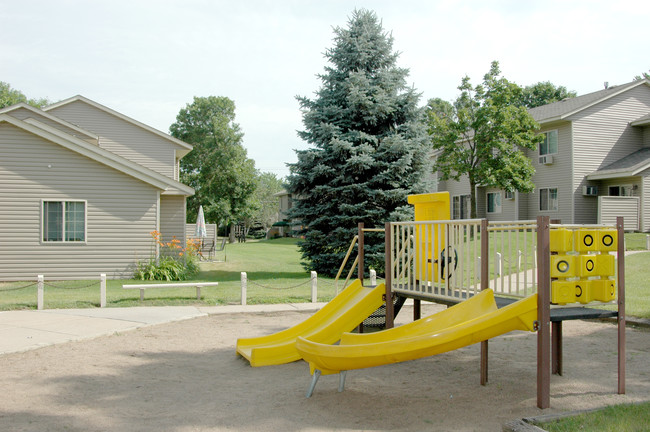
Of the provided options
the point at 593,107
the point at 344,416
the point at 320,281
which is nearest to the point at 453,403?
the point at 344,416

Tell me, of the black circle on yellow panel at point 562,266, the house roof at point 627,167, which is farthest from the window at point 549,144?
the black circle on yellow panel at point 562,266

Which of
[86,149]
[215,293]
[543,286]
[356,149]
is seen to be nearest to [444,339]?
[543,286]

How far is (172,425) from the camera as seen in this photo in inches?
210

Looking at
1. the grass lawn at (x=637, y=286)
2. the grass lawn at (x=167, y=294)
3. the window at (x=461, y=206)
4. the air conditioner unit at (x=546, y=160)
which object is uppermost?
the air conditioner unit at (x=546, y=160)

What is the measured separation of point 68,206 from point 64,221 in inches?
20.0

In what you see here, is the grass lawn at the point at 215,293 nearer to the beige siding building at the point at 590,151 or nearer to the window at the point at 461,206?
the beige siding building at the point at 590,151

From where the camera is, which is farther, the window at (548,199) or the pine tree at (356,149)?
the window at (548,199)

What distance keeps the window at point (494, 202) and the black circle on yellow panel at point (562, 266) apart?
30.1 meters

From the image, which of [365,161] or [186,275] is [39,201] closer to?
[186,275]

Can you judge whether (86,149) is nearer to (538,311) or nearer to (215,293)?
(215,293)

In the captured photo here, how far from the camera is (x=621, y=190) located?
1116 inches

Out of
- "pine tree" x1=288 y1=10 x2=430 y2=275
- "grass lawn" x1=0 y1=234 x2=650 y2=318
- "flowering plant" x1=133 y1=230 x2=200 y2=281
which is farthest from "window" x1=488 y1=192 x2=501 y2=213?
"flowering plant" x1=133 y1=230 x2=200 y2=281

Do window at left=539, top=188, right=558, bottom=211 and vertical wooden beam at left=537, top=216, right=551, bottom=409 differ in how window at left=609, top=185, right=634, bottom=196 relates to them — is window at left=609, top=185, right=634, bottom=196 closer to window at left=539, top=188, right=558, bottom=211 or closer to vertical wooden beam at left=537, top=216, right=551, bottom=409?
window at left=539, top=188, right=558, bottom=211

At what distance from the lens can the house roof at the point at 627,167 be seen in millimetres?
26641
